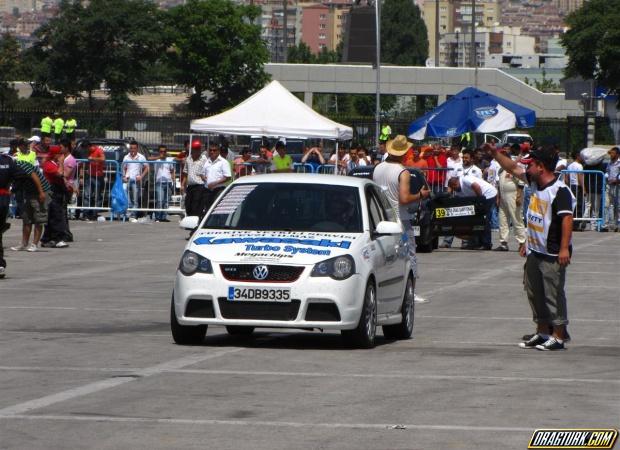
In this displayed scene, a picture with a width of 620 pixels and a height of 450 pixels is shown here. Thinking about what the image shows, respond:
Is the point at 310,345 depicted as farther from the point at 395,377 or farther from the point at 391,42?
the point at 391,42

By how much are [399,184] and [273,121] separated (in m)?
17.1

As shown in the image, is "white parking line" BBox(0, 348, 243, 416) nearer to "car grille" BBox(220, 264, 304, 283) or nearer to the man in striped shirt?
"car grille" BBox(220, 264, 304, 283)

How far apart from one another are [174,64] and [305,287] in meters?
97.7

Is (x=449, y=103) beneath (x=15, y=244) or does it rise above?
above

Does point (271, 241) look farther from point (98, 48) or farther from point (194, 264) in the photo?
point (98, 48)

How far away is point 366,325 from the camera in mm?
13094

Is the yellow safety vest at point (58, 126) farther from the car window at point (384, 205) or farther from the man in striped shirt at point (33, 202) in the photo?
the car window at point (384, 205)

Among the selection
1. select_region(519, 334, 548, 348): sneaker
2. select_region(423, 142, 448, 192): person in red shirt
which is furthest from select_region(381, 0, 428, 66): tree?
select_region(519, 334, 548, 348): sneaker

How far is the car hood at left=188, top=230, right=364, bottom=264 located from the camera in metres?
12.8

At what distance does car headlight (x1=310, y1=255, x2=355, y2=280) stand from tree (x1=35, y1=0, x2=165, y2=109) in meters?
89.2

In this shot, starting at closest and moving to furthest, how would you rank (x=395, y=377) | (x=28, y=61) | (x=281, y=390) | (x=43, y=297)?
(x=281, y=390) → (x=395, y=377) → (x=43, y=297) → (x=28, y=61)

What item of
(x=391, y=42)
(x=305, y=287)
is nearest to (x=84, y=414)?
(x=305, y=287)

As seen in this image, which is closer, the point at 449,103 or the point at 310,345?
the point at 310,345

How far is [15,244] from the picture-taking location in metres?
27.5
